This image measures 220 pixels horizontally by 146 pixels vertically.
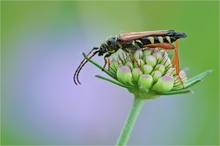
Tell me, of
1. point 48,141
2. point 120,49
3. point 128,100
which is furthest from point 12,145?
point 120,49

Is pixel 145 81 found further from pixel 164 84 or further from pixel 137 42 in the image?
pixel 137 42

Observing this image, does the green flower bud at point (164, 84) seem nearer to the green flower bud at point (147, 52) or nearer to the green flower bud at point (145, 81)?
the green flower bud at point (145, 81)

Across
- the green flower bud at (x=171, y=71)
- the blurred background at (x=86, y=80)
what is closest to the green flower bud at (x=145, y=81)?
the green flower bud at (x=171, y=71)

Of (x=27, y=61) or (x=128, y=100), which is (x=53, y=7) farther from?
(x=128, y=100)

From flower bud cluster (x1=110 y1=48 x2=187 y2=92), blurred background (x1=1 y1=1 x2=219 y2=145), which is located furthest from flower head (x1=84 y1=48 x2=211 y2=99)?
blurred background (x1=1 y1=1 x2=219 y2=145)

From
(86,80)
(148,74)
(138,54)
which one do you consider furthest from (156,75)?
(86,80)
